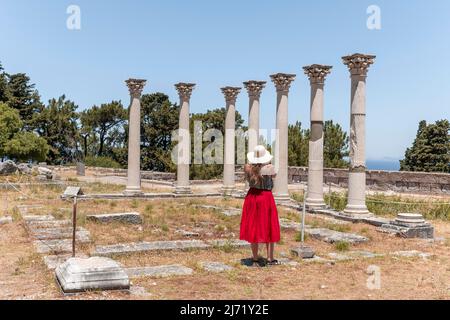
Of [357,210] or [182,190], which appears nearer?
[357,210]

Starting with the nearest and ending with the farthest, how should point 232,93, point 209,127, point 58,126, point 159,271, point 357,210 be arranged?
point 159,271 → point 357,210 → point 232,93 → point 209,127 → point 58,126

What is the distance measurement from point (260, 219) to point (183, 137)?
54.1 ft

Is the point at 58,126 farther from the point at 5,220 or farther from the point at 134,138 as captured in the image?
the point at 5,220

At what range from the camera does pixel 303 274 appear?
9.05 meters

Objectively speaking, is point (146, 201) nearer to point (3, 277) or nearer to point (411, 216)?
point (411, 216)

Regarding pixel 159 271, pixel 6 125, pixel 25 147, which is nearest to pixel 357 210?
pixel 159 271

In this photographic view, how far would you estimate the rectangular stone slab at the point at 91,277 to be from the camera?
725 cm

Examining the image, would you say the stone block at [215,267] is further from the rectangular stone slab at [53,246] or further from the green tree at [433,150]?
the green tree at [433,150]

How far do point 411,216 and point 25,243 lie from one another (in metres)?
10.3

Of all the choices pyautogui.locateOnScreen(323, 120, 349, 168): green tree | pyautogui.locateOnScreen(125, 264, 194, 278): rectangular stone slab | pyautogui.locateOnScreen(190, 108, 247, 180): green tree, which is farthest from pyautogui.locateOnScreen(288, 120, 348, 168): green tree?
pyautogui.locateOnScreen(125, 264, 194, 278): rectangular stone slab

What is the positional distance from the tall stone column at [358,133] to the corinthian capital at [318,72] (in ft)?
7.82

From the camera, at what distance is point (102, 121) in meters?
65.6
